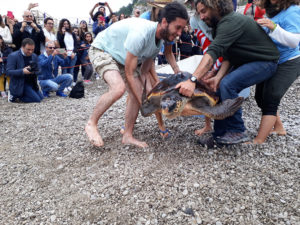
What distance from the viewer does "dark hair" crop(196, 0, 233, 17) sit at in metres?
1.92

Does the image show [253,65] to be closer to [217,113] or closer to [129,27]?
[217,113]

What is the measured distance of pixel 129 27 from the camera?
2162 millimetres

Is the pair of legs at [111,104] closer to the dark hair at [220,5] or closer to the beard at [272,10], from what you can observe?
the dark hair at [220,5]

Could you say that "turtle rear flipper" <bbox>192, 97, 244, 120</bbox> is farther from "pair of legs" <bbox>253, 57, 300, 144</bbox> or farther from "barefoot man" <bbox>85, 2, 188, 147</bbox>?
"barefoot man" <bbox>85, 2, 188, 147</bbox>

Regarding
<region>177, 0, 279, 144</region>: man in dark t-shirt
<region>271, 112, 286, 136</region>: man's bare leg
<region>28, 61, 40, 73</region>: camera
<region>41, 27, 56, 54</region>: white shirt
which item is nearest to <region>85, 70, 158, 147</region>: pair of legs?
<region>177, 0, 279, 144</region>: man in dark t-shirt

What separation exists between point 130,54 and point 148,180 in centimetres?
112

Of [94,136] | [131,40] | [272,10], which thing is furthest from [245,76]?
[94,136]

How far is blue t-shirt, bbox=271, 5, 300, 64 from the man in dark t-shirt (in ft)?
0.46

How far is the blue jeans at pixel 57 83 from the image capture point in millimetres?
5012

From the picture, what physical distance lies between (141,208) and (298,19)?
207cm

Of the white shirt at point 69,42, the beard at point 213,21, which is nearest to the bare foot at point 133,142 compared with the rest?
the beard at point 213,21

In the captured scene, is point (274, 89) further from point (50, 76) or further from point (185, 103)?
point (50, 76)

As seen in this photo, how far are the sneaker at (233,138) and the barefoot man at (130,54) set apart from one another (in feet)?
2.65

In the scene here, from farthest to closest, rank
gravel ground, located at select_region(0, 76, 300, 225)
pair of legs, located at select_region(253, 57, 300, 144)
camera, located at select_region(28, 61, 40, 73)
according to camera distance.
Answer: camera, located at select_region(28, 61, 40, 73) < pair of legs, located at select_region(253, 57, 300, 144) < gravel ground, located at select_region(0, 76, 300, 225)
